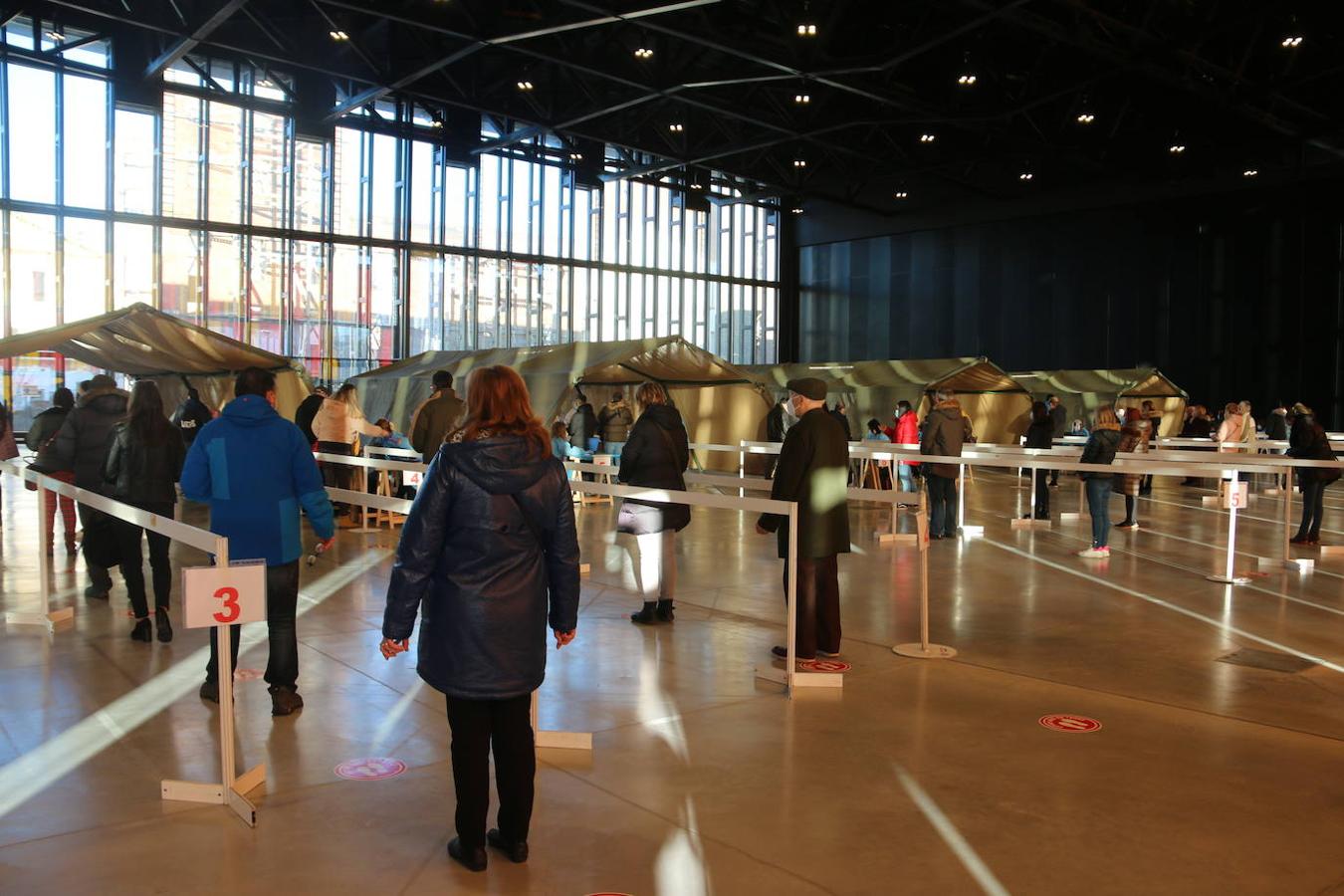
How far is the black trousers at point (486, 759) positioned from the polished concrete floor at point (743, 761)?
0.15 meters

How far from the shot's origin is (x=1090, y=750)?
14.3 feet

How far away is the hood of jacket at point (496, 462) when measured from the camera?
3.12 metres

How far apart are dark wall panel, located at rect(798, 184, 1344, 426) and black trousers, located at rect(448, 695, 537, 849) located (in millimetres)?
28323

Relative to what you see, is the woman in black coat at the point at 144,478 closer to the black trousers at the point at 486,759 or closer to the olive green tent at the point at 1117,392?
the black trousers at the point at 486,759

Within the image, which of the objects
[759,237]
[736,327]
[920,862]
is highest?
[759,237]

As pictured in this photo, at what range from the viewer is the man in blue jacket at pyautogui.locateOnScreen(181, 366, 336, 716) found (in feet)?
14.7

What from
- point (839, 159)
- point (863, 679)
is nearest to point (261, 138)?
point (839, 159)

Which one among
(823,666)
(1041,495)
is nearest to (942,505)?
(1041,495)

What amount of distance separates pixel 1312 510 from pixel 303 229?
22361 millimetres

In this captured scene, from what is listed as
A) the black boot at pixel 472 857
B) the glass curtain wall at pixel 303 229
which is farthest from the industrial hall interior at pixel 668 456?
the glass curtain wall at pixel 303 229

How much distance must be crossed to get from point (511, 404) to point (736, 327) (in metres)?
33.8

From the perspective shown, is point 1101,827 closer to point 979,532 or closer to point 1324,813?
point 1324,813

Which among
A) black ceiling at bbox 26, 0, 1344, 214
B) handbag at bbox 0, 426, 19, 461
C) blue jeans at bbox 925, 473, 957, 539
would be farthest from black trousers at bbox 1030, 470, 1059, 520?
handbag at bbox 0, 426, 19, 461

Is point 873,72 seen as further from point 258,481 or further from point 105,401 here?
point 258,481
